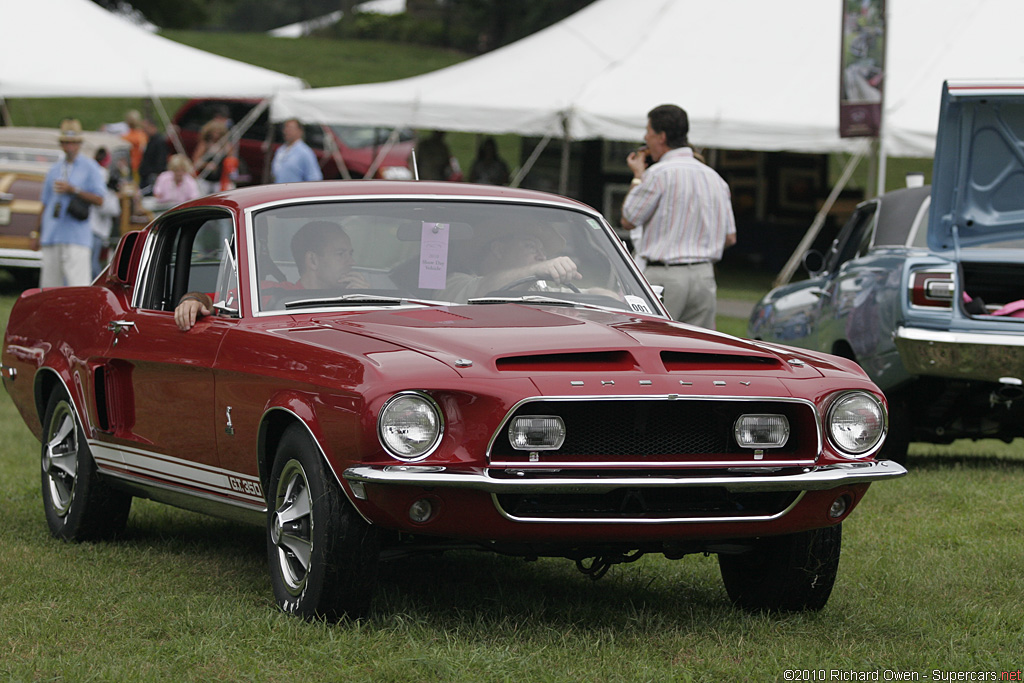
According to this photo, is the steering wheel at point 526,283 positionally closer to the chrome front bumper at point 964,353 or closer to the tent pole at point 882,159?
the chrome front bumper at point 964,353

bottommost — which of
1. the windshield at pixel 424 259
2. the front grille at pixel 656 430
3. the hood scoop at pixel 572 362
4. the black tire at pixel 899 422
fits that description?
the black tire at pixel 899 422

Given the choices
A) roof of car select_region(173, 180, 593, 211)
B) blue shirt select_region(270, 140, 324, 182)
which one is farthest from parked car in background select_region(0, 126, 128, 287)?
roof of car select_region(173, 180, 593, 211)

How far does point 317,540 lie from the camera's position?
4.60 meters

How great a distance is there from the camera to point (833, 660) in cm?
459

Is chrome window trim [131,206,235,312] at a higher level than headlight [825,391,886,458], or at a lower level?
higher

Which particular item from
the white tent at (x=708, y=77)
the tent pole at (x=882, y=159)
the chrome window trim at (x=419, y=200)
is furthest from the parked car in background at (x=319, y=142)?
the chrome window trim at (x=419, y=200)

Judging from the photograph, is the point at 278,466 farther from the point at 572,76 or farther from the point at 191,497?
the point at 572,76

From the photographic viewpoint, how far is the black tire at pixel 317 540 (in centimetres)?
457

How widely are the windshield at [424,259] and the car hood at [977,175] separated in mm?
2922

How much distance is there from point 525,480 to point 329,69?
53133mm

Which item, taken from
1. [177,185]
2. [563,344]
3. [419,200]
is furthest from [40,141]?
[563,344]

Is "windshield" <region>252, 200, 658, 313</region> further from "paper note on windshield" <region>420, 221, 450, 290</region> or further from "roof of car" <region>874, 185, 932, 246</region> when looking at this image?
"roof of car" <region>874, 185, 932, 246</region>

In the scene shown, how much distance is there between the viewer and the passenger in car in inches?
217

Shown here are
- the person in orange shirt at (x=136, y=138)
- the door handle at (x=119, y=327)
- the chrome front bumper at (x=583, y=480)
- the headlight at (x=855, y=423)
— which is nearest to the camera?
the chrome front bumper at (x=583, y=480)
